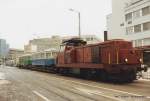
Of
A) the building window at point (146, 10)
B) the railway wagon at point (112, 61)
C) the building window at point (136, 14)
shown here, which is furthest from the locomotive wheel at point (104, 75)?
the building window at point (136, 14)

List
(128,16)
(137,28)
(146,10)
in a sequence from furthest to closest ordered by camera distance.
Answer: (128,16), (137,28), (146,10)

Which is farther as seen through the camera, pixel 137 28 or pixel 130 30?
pixel 130 30

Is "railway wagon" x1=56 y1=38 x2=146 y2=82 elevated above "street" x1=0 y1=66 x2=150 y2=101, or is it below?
above

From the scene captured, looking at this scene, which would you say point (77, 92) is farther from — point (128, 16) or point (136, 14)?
point (128, 16)

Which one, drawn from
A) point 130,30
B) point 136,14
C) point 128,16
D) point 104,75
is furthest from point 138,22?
point 104,75

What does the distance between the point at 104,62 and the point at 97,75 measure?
2234mm

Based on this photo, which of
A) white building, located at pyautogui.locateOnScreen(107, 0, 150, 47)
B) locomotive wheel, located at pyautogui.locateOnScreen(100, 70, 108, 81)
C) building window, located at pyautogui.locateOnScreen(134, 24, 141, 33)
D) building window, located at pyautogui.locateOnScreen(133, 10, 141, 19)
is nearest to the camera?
locomotive wheel, located at pyautogui.locateOnScreen(100, 70, 108, 81)

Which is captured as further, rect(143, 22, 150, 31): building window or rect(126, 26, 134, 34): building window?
rect(126, 26, 134, 34): building window

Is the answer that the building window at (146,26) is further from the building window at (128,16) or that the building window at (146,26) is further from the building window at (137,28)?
the building window at (128,16)

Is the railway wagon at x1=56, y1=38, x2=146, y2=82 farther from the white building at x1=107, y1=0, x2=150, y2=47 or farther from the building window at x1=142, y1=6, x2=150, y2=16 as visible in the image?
the white building at x1=107, y1=0, x2=150, y2=47

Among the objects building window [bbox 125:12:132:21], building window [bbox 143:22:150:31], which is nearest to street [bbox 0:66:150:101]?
building window [bbox 143:22:150:31]

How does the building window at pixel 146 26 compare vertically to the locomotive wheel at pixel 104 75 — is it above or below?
above

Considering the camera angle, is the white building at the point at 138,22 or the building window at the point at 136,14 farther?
the building window at the point at 136,14

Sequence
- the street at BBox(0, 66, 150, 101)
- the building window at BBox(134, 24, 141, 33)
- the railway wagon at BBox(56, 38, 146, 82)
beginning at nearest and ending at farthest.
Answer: the street at BBox(0, 66, 150, 101) → the railway wagon at BBox(56, 38, 146, 82) → the building window at BBox(134, 24, 141, 33)
